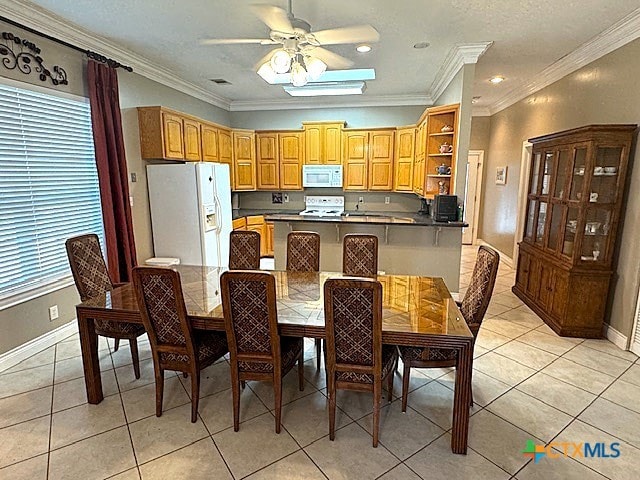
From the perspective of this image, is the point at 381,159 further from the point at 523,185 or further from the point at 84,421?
the point at 84,421

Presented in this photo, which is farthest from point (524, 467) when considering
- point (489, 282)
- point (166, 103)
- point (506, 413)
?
point (166, 103)

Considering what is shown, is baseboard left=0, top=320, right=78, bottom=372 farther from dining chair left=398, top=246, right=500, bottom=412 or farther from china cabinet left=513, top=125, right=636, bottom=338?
china cabinet left=513, top=125, right=636, bottom=338

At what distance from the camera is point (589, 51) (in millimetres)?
3621

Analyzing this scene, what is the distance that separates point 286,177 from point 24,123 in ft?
13.3

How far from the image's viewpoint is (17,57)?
2896 millimetres

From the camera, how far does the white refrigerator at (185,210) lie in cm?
446

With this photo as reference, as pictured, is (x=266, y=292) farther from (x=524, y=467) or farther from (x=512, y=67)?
(x=512, y=67)

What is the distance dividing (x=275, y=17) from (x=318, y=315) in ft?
6.15

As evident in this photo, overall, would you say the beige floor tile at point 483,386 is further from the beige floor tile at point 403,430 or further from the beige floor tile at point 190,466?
the beige floor tile at point 190,466

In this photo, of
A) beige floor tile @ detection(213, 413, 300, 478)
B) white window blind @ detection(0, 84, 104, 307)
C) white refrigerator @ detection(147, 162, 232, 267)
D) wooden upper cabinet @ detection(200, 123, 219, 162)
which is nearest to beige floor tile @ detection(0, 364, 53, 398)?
white window blind @ detection(0, 84, 104, 307)

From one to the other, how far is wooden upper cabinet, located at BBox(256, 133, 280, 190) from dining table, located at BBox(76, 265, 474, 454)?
3972 mm

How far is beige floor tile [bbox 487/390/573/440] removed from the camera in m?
2.20

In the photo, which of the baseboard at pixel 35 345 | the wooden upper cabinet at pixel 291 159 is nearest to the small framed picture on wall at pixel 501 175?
the wooden upper cabinet at pixel 291 159

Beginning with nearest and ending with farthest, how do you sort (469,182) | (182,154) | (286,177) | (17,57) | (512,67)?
(17,57) → (512,67) → (182,154) → (286,177) → (469,182)
